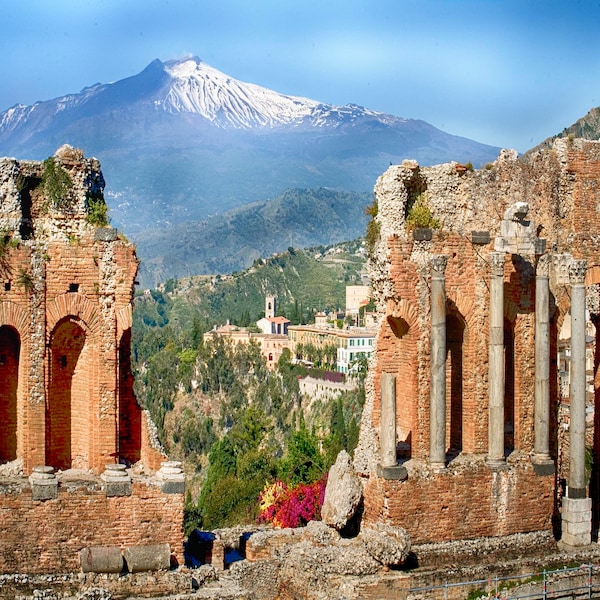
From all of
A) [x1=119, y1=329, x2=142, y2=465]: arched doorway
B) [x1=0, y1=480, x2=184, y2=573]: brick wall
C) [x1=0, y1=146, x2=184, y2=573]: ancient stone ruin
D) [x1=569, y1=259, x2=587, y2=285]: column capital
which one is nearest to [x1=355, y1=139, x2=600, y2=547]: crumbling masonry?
[x1=569, y1=259, x2=587, y2=285]: column capital

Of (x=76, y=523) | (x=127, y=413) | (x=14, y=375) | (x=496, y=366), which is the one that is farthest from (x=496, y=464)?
(x=14, y=375)

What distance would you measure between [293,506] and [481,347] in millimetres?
23063

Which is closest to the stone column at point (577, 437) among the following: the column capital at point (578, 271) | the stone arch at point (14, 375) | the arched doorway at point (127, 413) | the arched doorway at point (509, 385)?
the column capital at point (578, 271)

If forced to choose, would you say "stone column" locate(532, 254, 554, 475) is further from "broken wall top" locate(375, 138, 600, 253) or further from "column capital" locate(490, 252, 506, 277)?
"broken wall top" locate(375, 138, 600, 253)

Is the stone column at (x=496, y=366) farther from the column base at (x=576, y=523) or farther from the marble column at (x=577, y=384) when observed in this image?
the column base at (x=576, y=523)

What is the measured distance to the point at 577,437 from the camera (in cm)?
2648

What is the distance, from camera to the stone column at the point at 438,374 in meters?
25.2

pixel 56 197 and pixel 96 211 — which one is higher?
pixel 56 197

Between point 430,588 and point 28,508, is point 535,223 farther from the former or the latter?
point 28,508

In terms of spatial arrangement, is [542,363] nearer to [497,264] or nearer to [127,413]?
[497,264]

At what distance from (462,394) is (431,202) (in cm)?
412

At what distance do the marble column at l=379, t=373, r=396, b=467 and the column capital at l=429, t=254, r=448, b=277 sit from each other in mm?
2274

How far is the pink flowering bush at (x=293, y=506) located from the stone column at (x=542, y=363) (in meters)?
19.9

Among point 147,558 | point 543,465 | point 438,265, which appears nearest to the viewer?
point 147,558
